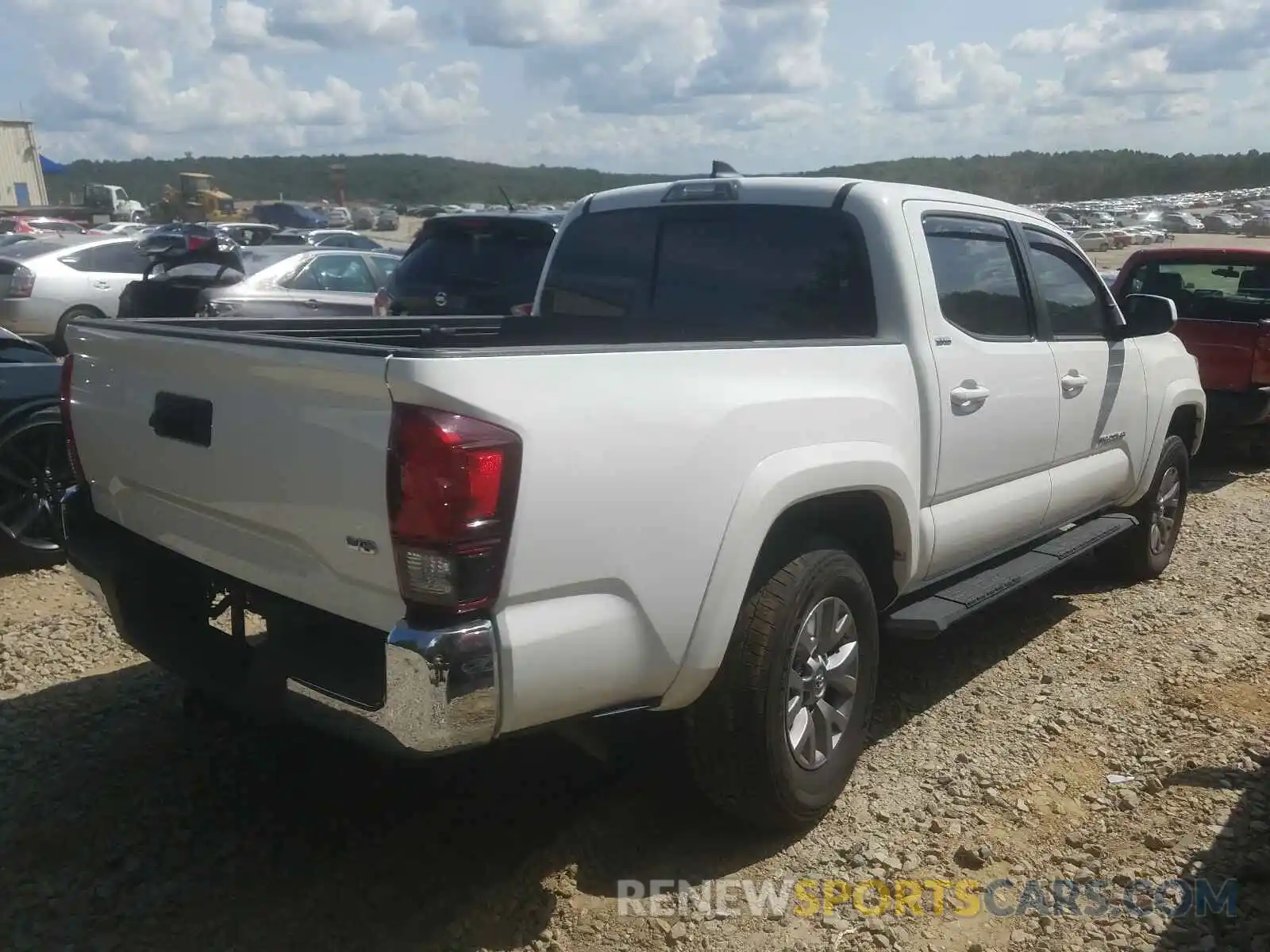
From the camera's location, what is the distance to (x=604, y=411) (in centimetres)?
263

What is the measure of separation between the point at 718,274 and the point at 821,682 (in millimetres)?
1549

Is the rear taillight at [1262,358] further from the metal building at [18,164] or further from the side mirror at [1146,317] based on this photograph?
the metal building at [18,164]

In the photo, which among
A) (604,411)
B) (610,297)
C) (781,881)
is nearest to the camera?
(604,411)

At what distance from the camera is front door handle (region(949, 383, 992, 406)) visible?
385 cm

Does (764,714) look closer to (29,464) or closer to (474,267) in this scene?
(29,464)

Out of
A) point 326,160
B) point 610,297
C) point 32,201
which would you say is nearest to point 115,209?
point 32,201

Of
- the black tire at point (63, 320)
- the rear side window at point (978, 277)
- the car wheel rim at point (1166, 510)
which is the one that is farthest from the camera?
the black tire at point (63, 320)

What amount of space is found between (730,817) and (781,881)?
0.23 meters

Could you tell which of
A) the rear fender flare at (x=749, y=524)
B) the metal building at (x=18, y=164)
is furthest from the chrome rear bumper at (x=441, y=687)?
the metal building at (x=18, y=164)

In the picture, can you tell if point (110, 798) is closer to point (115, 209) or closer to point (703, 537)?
point (703, 537)

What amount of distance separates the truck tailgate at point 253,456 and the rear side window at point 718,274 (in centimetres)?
166

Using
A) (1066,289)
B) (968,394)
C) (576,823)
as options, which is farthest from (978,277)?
(576,823)

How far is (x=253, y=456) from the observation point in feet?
9.14

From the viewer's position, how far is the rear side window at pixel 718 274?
3842 millimetres
